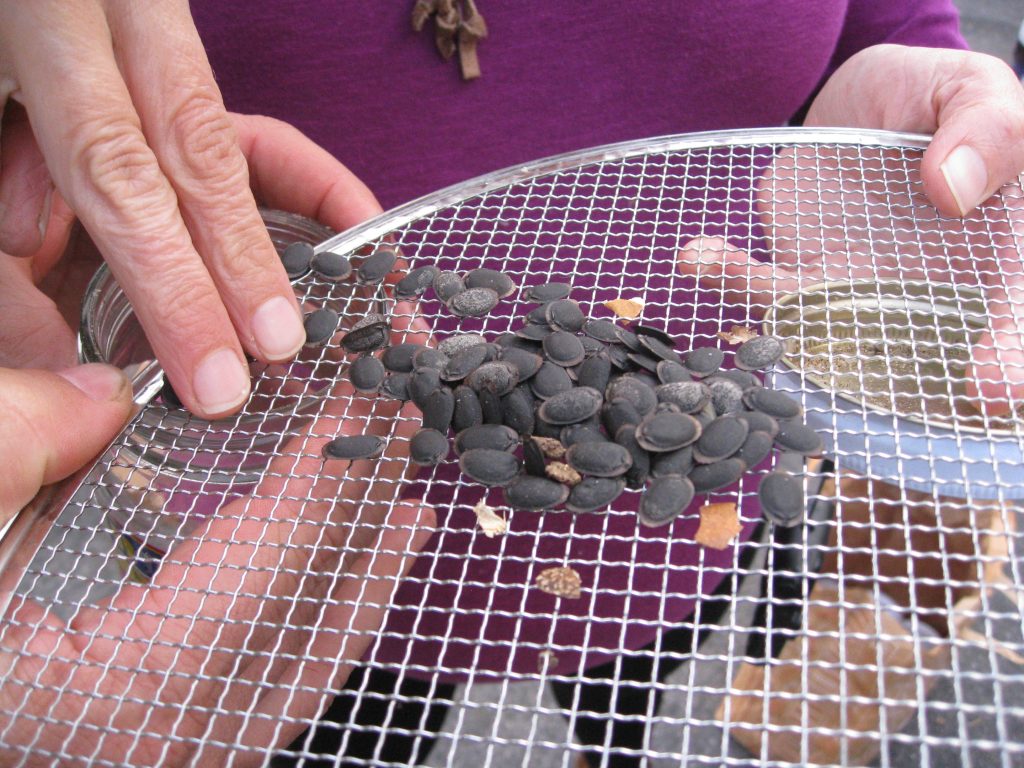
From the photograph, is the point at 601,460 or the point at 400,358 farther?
the point at 400,358

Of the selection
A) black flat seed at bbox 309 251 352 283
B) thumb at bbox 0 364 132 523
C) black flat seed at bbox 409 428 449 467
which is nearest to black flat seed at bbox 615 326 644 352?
black flat seed at bbox 409 428 449 467

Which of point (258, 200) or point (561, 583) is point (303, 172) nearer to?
point (258, 200)

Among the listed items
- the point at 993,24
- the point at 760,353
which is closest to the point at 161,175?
the point at 760,353

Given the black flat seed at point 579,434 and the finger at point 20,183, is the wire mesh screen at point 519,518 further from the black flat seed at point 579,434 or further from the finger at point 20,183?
the finger at point 20,183

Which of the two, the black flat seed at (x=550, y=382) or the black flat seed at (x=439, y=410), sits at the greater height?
the black flat seed at (x=439, y=410)

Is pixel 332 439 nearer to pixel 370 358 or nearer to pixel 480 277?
pixel 370 358

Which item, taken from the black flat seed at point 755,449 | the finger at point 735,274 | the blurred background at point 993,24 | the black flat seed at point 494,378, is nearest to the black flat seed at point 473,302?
the black flat seed at point 494,378
